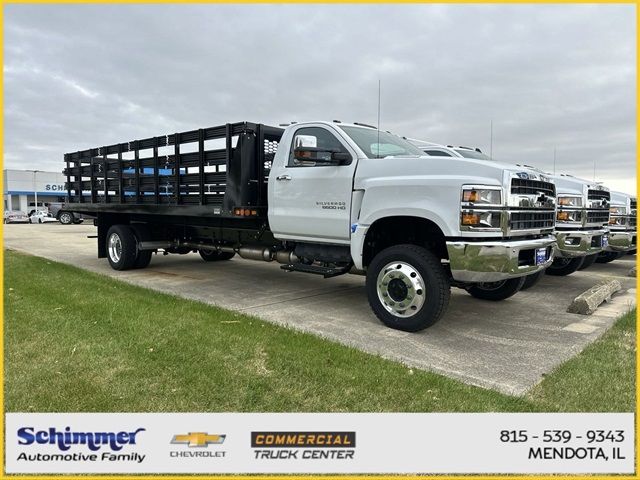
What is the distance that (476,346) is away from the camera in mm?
4773

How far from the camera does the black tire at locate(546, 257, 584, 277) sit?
8148 mm

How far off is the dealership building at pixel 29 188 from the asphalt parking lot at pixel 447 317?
50972mm

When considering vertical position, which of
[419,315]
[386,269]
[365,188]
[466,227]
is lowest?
[419,315]

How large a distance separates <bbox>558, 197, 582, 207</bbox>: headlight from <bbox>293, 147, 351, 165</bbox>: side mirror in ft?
12.6

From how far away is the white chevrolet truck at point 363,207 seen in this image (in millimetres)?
4750

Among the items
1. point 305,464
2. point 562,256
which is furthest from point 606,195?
point 305,464

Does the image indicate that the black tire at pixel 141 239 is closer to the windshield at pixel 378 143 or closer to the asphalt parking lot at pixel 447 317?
the asphalt parking lot at pixel 447 317

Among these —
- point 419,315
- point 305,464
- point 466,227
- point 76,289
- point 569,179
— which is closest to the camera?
point 305,464

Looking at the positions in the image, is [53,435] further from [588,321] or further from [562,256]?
[562,256]

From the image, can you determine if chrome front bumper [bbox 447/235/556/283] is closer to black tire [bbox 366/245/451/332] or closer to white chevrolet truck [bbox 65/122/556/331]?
white chevrolet truck [bbox 65/122/556/331]

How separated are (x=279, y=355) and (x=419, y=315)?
5.39ft

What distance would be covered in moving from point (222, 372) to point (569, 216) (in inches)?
240

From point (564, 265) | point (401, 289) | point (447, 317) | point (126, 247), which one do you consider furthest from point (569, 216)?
point (126, 247)

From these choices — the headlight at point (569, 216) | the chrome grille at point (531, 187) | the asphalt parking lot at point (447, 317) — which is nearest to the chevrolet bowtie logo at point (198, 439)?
the asphalt parking lot at point (447, 317)
